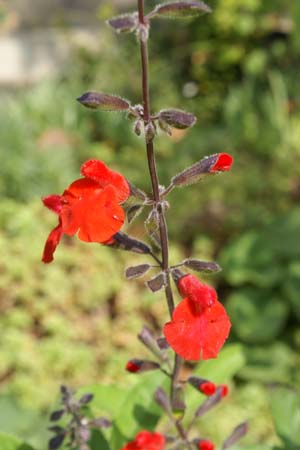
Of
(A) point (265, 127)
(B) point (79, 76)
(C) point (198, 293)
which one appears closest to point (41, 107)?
(B) point (79, 76)

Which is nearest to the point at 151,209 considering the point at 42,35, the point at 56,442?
the point at 56,442

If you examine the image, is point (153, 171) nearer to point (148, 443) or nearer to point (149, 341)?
point (149, 341)

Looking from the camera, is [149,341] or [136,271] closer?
[136,271]

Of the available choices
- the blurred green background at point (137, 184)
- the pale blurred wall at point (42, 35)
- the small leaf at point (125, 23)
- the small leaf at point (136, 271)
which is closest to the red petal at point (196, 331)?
the small leaf at point (136, 271)

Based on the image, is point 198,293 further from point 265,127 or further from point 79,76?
point 79,76

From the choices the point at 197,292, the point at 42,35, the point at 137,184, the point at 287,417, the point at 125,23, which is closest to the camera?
the point at 125,23

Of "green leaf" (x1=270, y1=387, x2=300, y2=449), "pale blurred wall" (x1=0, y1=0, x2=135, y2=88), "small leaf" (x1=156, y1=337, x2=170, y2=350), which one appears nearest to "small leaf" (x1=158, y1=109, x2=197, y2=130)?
"small leaf" (x1=156, y1=337, x2=170, y2=350)
